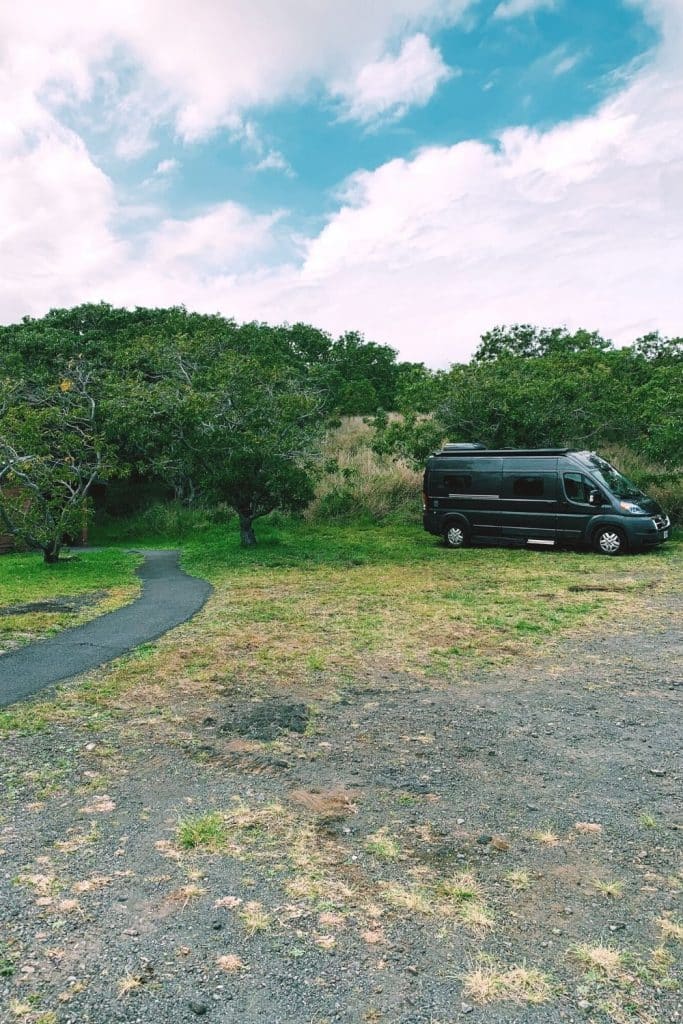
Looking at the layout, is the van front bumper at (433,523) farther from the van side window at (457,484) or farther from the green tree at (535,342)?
the green tree at (535,342)

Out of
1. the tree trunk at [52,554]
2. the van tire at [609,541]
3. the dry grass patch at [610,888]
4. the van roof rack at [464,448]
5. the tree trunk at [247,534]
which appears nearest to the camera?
the dry grass patch at [610,888]

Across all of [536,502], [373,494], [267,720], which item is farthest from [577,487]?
[267,720]

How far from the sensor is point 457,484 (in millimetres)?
17016

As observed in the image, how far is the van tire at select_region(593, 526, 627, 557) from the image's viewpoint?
48.6 ft

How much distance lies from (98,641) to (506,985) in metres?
6.58

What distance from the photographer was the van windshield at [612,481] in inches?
590

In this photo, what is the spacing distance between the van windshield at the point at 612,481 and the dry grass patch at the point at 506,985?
44.7ft

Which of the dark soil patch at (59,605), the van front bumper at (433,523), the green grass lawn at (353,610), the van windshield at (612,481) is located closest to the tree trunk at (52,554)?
the green grass lawn at (353,610)

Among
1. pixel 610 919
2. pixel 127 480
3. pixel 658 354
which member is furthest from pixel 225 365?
pixel 658 354

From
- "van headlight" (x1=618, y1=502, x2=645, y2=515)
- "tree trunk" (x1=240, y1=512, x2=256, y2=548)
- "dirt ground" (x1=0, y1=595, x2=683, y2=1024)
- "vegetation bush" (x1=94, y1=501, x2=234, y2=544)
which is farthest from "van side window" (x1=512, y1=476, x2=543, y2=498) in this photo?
"vegetation bush" (x1=94, y1=501, x2=234, y2=544)

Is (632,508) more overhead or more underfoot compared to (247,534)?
more overhead

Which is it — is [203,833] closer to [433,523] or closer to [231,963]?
[231,963]

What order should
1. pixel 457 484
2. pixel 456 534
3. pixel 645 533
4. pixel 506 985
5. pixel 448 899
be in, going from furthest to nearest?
1. pixel 456 534
2. pixel 457 484
3. pixel 645 533
4. pixel 448 899
5. pixel 506 985

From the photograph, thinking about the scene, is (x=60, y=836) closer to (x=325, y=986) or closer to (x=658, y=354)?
(x=325, y=986)
